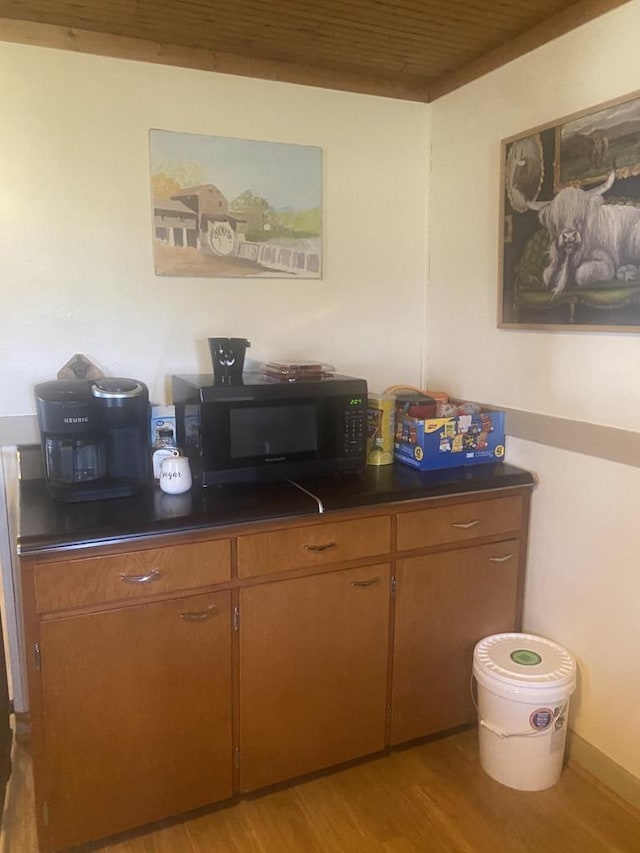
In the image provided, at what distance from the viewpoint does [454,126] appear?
2420 mm

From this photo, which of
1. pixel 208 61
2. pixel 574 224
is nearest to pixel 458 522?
pixel 574 224

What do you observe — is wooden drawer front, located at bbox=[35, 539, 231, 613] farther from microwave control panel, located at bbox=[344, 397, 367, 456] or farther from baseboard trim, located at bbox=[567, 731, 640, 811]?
baseboard trim, located at bbox=[567, 731, 640, 811]

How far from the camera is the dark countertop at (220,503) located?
1606 millimetres

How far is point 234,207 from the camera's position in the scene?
7.41 ft

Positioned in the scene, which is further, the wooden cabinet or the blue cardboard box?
the blue cardboard box

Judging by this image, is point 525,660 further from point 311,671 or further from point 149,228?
point 149,228

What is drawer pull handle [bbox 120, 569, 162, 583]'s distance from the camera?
165cm

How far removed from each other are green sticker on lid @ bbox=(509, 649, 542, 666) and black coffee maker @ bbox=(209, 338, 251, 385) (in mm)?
1202

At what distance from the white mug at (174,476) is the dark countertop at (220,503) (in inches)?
1.0

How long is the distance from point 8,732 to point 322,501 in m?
1.18

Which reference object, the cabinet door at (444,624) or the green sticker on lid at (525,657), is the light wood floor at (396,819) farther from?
the green sticker on lid at (525,657)

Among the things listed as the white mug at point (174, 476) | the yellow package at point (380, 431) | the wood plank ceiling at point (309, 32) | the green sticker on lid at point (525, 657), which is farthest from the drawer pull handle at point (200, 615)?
the wood plank ceiling at point (309, 32)

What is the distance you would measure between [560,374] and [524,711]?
3.34 feet

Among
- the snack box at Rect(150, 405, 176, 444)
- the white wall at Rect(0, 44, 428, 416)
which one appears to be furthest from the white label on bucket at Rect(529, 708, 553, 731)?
the snack box at Rect(150, 405, 176, 444)
